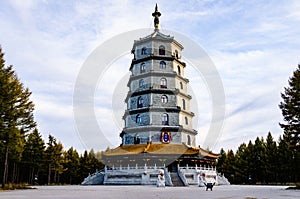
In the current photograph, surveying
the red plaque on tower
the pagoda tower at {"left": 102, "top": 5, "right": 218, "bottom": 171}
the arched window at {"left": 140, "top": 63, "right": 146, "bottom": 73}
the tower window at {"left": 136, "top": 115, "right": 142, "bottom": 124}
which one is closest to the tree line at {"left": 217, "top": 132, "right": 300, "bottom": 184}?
the pagoda tower at {"left": 102, "top": 5, "right": 218, "bottom": 171}

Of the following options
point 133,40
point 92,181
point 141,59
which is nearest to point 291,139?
point 92,181

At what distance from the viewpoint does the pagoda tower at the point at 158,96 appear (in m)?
45.3

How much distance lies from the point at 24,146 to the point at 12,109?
24.9 m

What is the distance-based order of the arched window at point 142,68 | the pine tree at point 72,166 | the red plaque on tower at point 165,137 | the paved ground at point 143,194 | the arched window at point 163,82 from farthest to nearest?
the pine tree at point 72,166 < the arched window at point 142,68 < the arched window at point 163,82 < the red plaque on tower at point 165,137 < the paved ground at point 143,194

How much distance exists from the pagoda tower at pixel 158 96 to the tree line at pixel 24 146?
9335 millimetres

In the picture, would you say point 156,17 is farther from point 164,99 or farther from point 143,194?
point 143,194

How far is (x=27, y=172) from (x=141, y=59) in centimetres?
3266

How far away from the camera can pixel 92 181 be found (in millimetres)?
40344

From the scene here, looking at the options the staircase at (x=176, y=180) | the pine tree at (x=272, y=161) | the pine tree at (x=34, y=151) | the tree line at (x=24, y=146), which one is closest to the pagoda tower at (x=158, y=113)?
the staircase at (x=176, y=180)

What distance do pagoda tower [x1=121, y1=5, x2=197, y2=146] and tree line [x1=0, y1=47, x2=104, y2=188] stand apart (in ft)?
30.6

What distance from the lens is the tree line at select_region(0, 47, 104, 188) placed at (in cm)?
2533

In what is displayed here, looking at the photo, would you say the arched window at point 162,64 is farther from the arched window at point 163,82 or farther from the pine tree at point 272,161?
the pine tree at point 272,161

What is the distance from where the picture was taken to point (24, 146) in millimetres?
48469

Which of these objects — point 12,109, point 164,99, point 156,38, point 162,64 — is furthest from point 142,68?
point 12,109
